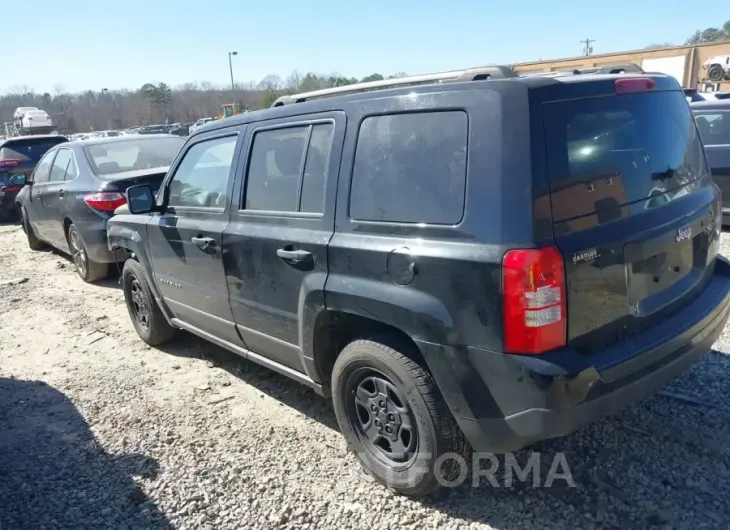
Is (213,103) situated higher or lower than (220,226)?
higher

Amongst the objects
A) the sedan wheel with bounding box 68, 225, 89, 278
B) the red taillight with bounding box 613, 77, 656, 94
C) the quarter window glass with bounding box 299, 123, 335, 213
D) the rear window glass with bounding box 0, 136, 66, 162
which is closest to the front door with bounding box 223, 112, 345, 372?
the quarter window glass with bounding box 299, 123, 335, 213

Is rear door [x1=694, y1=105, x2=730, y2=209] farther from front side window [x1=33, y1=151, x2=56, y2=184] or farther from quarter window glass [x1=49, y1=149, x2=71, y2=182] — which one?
front side window [x1=33, y1=151, x2=56, y2=184]

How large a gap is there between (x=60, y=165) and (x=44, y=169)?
78 cm

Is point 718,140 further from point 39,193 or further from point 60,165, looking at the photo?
point 39,193

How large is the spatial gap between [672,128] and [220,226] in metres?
2.57

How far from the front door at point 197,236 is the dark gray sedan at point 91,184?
240 cm

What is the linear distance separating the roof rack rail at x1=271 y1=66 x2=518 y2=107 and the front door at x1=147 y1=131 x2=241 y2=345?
65 centimetres

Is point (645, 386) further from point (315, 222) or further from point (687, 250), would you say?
point (315, 222)

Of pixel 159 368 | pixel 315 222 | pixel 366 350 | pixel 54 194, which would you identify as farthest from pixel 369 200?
pixel 54 194

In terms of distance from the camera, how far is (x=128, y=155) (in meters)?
7.20

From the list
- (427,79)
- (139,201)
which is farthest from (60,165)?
(427,79)

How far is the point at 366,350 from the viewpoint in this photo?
2.73 meters

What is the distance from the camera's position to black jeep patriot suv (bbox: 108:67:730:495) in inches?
86.5

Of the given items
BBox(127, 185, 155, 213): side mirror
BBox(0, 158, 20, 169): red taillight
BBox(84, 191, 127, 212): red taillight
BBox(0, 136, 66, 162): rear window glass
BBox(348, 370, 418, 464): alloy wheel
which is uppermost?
Answer: BBox(0, 136, 66, 162): rear window glass
